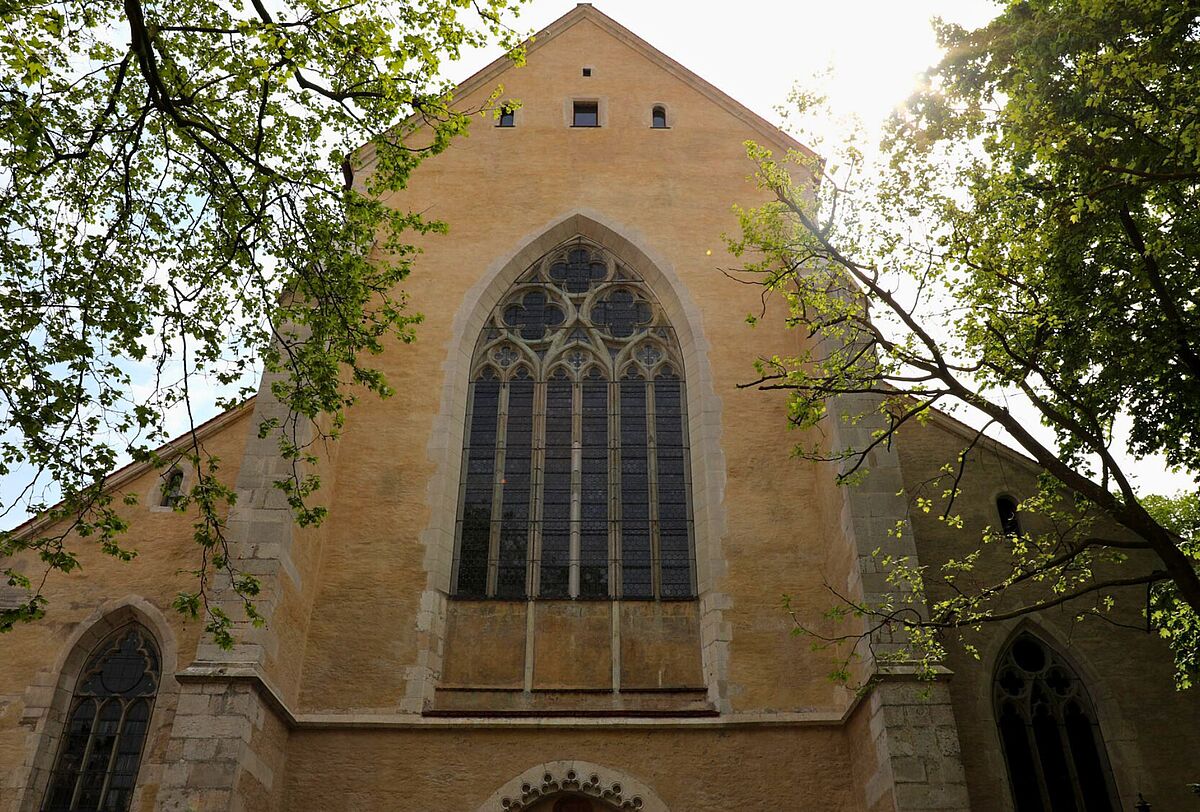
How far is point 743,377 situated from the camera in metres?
13.0

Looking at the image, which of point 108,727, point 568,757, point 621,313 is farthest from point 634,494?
point 108,727

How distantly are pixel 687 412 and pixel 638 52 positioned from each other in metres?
6.69

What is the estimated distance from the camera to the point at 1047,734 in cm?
1036

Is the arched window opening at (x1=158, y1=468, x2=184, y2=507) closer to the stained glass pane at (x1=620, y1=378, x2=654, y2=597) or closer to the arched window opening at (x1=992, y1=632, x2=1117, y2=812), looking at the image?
the stained glass pane at (x1=620, y1=378, x2=654, y2=597)

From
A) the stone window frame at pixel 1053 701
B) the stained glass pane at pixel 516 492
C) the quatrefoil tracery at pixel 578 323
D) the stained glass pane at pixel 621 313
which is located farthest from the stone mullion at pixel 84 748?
the stone window frame at pixel 1053 701

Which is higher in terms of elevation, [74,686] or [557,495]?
[557,495]

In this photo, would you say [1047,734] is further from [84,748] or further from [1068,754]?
[84,748]

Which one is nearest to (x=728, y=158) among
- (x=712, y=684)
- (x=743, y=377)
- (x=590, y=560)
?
(x=743, y=377)

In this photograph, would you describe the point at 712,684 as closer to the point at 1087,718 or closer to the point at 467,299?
the point at 1087,718

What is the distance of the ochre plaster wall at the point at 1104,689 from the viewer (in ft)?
32.8

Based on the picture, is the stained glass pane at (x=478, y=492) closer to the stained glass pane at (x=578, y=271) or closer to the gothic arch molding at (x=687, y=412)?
the gothic arch molding at (x=687, y=412)

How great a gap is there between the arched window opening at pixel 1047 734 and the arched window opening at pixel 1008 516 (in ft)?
3.97

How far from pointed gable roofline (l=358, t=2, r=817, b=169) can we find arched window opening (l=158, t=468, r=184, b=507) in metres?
5.37

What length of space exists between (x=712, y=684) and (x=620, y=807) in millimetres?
1623
